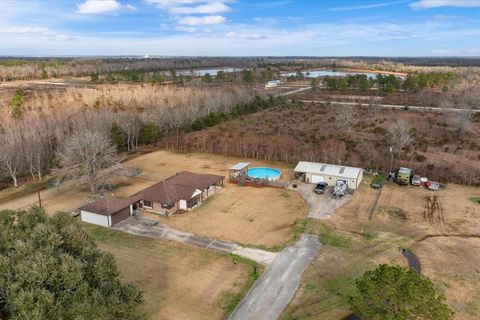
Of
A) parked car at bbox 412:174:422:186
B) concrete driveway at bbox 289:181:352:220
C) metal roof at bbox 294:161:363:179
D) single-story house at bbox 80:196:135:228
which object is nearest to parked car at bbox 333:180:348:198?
concrete driveway at bbox 289:181:352:220

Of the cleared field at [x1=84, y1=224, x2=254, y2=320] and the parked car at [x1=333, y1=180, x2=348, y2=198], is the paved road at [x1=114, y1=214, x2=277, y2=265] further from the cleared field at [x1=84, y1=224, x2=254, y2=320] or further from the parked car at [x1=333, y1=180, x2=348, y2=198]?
the parked car at [x1=333, y1=180, x2=348, y2=198]

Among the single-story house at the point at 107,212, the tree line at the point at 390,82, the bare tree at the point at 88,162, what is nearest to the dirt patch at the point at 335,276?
the single-story house at the point at 107,212

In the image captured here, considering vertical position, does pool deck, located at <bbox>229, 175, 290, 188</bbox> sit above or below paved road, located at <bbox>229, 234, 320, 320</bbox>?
above

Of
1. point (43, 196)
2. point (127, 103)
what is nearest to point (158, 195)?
point (43, 196)

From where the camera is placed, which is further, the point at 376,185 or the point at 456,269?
the point at 376,185

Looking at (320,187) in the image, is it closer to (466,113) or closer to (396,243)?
(396,243)

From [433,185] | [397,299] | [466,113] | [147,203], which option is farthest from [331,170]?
[466,113]
